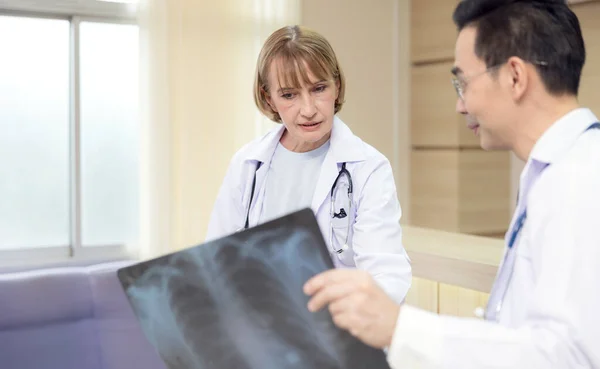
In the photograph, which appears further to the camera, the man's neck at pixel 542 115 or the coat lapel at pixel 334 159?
the coat lapel at pixel 334 159

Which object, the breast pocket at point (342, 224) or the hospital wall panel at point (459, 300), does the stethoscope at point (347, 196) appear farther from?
the hospital wall panel at point (459, 300)

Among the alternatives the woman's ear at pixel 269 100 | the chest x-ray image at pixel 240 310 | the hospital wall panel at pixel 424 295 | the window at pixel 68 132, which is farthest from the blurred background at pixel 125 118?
the chest x-ray image at pixel 240 310

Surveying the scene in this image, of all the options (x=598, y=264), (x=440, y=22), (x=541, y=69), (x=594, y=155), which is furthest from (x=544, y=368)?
(x=440, y=22)

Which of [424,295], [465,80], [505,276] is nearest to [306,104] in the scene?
[465,80]

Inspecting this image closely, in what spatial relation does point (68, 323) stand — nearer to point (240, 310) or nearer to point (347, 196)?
point (347, 196)

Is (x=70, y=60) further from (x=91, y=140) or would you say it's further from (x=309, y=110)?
(x=309, y=110)

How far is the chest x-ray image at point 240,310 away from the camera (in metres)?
1.06

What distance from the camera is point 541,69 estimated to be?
3.52ft

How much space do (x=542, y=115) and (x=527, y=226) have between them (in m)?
0.18

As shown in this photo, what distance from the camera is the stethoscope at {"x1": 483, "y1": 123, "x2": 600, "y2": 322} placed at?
1.11 meters

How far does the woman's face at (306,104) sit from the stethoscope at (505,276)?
0.64m

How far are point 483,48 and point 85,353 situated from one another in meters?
1.78

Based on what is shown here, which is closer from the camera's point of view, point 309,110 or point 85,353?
point 309,110

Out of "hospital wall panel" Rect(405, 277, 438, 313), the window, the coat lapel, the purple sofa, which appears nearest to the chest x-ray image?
the coat lapel
